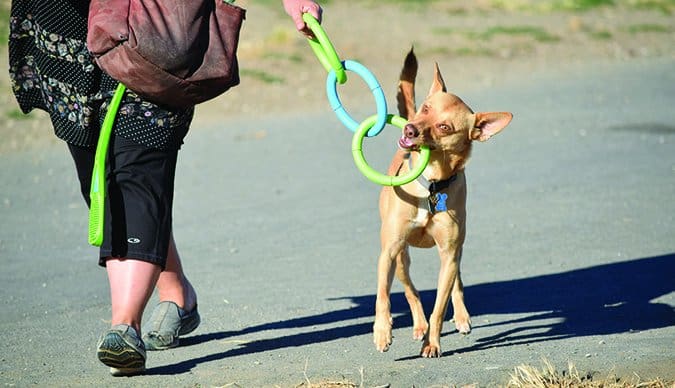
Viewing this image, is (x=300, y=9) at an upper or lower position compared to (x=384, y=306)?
upper

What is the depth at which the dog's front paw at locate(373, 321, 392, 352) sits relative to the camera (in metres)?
5.00

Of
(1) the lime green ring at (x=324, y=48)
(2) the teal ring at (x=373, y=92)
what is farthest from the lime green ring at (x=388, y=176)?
(1) the lime green ring at (x=324, y=48)

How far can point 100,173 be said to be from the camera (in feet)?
15.2

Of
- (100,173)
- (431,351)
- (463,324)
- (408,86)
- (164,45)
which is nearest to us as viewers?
(164,45)

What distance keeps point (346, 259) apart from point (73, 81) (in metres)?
2.86

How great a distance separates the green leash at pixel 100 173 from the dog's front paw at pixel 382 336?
134 cm

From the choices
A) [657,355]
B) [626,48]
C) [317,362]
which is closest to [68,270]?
[317,362]

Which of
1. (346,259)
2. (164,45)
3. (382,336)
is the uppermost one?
(164,45)

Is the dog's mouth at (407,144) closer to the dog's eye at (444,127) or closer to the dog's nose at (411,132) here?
the dog's nose at (411,132)

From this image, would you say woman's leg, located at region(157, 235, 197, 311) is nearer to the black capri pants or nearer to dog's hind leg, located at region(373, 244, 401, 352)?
the black capri pants

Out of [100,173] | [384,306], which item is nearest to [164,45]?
[100,173]

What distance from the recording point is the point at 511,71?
14570mm

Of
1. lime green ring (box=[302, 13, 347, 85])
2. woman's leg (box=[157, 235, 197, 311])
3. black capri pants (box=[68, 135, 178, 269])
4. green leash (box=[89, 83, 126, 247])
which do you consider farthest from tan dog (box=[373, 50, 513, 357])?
green leash (box=[89, 83, 126, 247])

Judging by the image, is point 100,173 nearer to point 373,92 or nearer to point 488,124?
point 373,92
